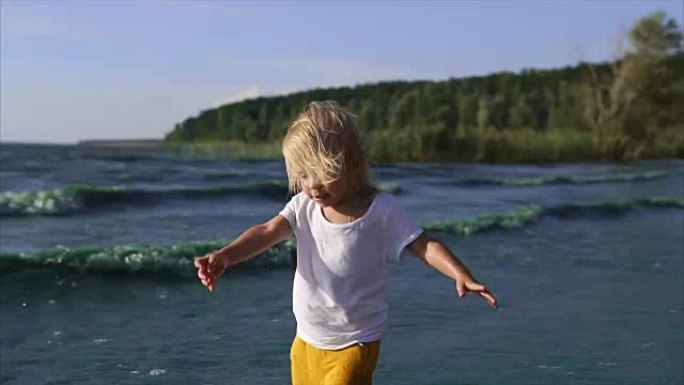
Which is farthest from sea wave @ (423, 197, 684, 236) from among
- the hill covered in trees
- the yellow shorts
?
the hill covered in trees

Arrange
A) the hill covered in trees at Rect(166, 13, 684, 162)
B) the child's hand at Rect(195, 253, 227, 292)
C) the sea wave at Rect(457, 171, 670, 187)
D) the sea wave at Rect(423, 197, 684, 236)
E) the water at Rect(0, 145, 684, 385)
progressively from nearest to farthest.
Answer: the child's hand at Rect(195, 253, 227, 292), the water at Rect(0, 145, 684, 385), the sea wave at Rect(423, 197, 684, 236), the sea wave at Rect(457, 171, 670, 187), the hill covered in trees at Rect(166, 13, 684, 162)

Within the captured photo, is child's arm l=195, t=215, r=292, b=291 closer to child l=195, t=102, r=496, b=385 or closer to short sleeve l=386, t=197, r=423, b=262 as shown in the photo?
child l=195, t=102, r=496, b=385

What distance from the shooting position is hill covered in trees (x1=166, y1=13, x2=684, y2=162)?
140ft

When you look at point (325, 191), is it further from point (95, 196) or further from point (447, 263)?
point (95, 196)

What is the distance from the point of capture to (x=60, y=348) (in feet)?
19.3

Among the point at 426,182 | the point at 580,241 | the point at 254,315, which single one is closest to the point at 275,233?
the point at 254,315

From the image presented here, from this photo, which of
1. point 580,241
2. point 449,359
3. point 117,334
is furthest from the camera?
point 580,241

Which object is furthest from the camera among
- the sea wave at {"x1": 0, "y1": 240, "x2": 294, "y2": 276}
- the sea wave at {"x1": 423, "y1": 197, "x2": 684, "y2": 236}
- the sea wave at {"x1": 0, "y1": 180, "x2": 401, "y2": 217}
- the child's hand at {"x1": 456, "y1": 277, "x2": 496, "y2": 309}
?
the sea wave at {"x1": 0, "y1": 180, "x2": 401, "y2": 217}

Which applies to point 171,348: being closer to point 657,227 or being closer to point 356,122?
point 356,122

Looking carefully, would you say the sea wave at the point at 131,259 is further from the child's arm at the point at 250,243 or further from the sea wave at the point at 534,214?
the child's arm at the point at 250,243

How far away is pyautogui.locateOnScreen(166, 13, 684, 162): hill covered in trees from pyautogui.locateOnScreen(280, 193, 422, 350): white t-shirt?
124 feet

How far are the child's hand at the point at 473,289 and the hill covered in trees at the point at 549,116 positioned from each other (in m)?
37.9

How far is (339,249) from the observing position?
2.78 m

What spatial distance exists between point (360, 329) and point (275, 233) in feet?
1.33
